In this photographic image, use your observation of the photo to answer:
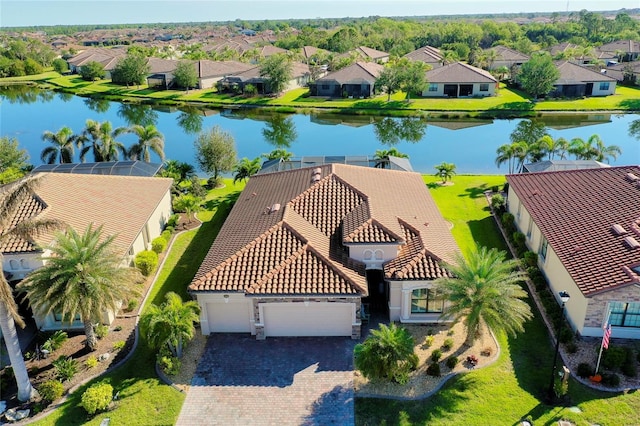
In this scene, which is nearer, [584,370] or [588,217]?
[584,370]

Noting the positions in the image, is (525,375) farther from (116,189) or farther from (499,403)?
(116,189)

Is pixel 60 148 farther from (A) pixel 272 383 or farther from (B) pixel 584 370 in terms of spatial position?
(B) pixel 584 370

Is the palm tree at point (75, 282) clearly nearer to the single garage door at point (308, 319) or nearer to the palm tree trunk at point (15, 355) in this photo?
the palm tree trunk at point (15, 355)

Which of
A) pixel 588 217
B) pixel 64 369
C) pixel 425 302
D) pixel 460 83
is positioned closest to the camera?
pixel 64 369

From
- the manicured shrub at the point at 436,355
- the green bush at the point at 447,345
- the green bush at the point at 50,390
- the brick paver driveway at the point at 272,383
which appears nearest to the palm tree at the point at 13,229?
the green bush at the point at 50,390

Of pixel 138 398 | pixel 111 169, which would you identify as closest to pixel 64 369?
pixel 138 398

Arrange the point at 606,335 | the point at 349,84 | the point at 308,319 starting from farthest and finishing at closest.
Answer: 1. the point at 349,84
2. the point at 308,319
3. the point at 606,335

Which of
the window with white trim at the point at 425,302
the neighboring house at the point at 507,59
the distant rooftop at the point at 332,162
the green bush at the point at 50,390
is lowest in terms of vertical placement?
the green bush at the point at 50,390
